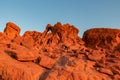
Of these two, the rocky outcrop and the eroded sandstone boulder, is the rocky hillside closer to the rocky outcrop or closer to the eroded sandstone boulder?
the rocky outcrop

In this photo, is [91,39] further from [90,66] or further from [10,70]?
[10,70]

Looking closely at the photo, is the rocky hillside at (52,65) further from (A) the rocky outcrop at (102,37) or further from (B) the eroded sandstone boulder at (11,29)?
(B) the eroded sandstone boulder at (11,29)

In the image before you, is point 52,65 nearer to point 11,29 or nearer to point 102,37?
point 102,37

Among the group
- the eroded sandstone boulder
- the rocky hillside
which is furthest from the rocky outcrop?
the eroded sandstone boulder

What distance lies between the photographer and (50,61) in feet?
37.4

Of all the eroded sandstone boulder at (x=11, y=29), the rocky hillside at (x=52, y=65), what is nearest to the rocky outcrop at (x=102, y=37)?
the rocky hillside at (x=52, y=65)

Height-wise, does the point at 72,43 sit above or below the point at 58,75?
above

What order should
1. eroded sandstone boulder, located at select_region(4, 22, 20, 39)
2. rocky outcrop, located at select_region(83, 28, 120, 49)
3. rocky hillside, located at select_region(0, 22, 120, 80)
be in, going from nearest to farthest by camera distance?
rocky hillside, located at select_region(0, 22, 120, 80) → rocky outcrop, located at select_region(83, 28, 120, 49) → eroded sandstone boulder, located at select_region(4, 22, 20, 39)

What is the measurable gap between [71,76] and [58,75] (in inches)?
27.4

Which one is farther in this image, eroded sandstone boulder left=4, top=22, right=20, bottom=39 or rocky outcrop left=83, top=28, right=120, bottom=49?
eroded sandstone boulder left=4, top=22, right=20, bottom=39

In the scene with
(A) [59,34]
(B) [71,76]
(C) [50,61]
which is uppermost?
(A) [59,34]

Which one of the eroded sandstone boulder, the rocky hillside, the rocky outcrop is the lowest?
the rocky hillside

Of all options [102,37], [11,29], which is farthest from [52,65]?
[11,29]

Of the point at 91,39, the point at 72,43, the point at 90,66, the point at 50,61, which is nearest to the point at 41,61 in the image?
the point at 50,61
